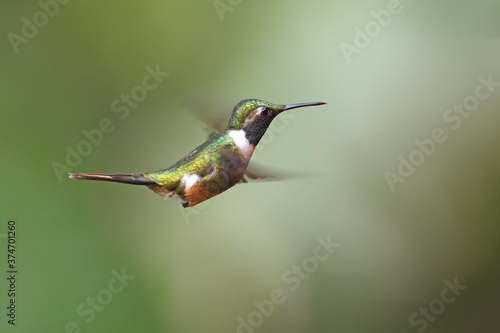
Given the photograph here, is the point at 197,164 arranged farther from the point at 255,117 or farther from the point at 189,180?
the point at 255,117

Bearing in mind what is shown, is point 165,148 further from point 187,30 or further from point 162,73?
point 187,30

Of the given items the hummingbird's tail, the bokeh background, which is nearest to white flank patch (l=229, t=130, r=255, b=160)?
the hummingbird's tail

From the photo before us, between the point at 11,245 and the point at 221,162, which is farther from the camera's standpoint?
the point at 11,245

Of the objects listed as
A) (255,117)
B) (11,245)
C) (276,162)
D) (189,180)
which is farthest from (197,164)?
(11,245)

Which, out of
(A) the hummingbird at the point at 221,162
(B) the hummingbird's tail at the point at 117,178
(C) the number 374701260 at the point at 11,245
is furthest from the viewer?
(C) the number 374701260 at the point at 11,245

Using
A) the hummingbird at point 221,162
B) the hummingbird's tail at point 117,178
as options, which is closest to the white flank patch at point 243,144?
the hummingbird at point 221,162

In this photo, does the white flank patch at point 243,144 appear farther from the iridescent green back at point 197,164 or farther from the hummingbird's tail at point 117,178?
the hummingbird's tail at point 117,178
